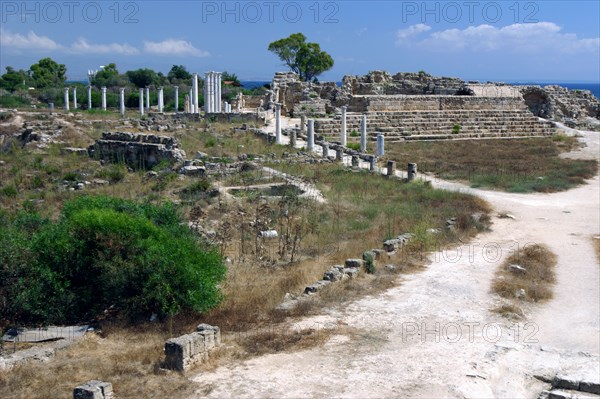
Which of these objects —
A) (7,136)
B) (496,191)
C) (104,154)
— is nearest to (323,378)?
(496,191)

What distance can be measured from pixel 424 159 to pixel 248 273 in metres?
16.1

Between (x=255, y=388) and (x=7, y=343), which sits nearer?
(x=255, y=388)

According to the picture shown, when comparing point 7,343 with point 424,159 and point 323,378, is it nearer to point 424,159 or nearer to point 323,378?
point 323,378

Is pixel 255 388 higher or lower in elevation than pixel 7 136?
lower

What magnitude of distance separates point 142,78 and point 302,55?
64.3 feet

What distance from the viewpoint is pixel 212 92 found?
1487 inches

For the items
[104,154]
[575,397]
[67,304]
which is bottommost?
[575,397]

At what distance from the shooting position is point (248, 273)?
1123 cm

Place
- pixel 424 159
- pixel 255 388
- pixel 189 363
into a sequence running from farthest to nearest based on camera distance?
pixel 424 159 < pixel 189 363 < pixel 255 388

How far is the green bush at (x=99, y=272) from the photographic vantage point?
28.5 ft

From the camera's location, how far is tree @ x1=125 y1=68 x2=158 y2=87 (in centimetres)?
6662

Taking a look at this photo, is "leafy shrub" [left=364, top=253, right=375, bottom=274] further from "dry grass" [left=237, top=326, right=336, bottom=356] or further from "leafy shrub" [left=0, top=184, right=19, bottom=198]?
"leafy shrub" [left=0, top=184, right=19, bottom=198]

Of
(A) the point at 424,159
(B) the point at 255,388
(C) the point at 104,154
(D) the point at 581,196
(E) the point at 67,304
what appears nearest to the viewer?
(B) the point at 255,388

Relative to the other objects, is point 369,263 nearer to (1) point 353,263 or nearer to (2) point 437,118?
(1) point 353,263
